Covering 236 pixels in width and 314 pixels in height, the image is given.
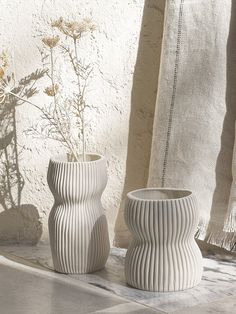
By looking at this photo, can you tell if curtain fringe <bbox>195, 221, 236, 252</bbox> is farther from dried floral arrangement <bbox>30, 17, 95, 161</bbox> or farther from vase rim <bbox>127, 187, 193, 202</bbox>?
dried floral arrangement <bbox>30, 17, 95, 161</bbox>

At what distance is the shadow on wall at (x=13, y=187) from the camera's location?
1274 millimetres

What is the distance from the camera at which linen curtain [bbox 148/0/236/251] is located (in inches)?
46.9

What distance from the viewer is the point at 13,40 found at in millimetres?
1261

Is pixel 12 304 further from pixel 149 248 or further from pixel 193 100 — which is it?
pixel 193 100

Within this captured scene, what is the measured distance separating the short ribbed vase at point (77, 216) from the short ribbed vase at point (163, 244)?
85mm

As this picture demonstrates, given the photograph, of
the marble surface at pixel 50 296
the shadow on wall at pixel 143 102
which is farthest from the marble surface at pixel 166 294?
the shadow on wall at pixel 143 102

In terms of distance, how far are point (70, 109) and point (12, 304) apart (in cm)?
39

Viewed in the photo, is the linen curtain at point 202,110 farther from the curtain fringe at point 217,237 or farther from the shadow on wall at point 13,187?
the shadow on wall at point 13,187

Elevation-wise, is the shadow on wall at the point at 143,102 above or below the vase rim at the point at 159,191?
above

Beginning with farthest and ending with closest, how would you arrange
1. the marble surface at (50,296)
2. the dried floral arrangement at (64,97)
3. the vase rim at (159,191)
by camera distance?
the dried floral arrangement at (64,97) → the vase rim at (159,191) → the marble surface at (50,296)

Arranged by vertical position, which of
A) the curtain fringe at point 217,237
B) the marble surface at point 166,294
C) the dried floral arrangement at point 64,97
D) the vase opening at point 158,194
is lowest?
the marble surface at point 166,294

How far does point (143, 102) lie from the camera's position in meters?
1.30

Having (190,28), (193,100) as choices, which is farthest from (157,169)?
(190,28)

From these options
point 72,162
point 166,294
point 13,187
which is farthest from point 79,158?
point 166,294
